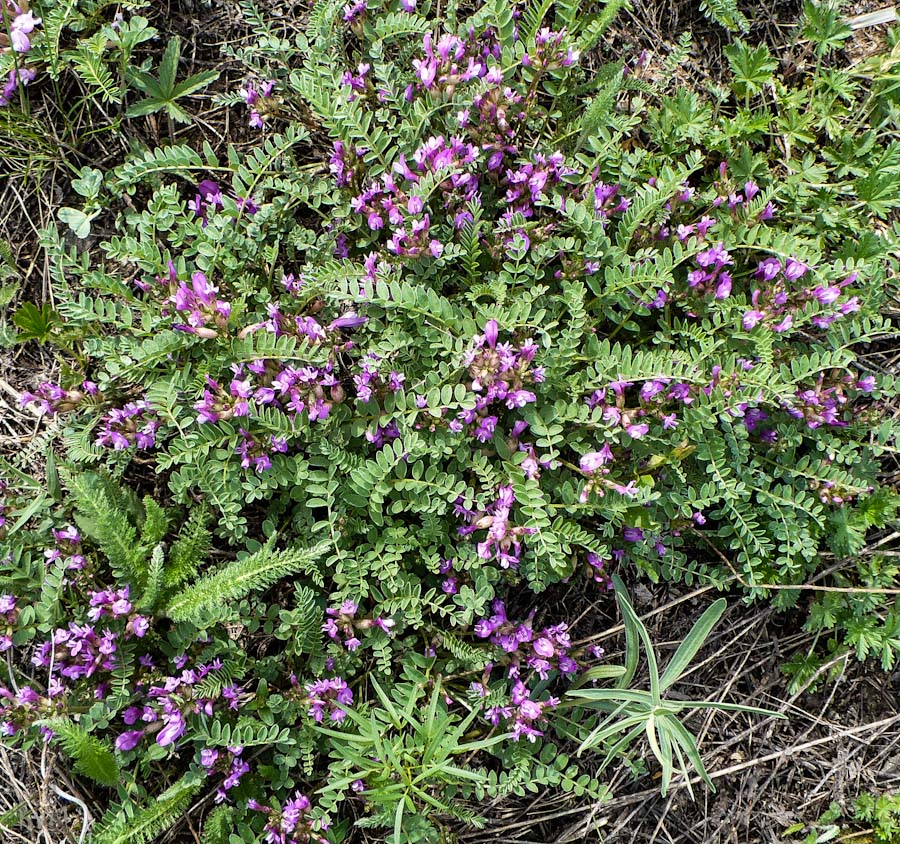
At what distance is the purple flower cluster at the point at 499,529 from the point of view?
10.9 feet

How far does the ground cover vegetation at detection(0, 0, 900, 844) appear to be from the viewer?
339 cm

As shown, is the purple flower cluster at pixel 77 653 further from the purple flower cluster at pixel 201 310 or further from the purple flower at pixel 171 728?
the purple flower cluster at pixel 201 310

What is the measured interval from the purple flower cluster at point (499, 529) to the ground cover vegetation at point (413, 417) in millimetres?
28

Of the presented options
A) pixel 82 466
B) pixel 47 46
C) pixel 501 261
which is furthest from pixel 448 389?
pixel 47 46

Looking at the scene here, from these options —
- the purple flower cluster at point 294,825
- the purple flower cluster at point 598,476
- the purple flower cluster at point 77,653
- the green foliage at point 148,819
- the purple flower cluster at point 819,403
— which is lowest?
the purple flower cluster at point 294,825

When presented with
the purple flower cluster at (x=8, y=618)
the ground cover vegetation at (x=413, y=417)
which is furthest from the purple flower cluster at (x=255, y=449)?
the purple flower cluster at (x=8, y=618)

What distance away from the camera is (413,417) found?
3.31 meters

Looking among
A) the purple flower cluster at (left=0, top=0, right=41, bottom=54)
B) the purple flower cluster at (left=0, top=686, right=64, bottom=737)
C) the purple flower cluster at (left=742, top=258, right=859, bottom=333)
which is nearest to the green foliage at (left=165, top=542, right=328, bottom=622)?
the purple flower cluster at (left=0, top=686, right=64, bottom=737)

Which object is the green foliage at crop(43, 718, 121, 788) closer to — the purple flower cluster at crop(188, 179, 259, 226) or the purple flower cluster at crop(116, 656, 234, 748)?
the purple flower cluster at crop(116, 656, 234, 748)

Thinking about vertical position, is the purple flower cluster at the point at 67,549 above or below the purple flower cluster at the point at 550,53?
below

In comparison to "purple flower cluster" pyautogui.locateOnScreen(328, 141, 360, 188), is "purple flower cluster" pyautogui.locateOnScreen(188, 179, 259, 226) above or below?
below

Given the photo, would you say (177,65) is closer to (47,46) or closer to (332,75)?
(47,46)

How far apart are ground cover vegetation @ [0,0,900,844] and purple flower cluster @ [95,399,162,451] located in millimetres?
17

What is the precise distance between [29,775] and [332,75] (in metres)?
3.65
